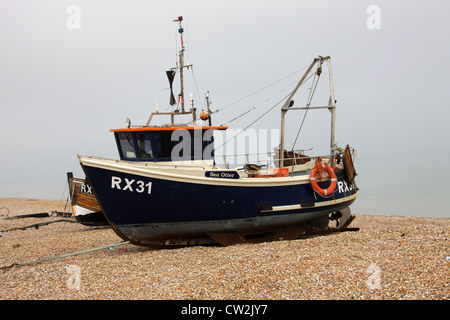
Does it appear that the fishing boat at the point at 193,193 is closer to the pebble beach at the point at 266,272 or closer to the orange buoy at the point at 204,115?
the orange buoy at the point at 204,115

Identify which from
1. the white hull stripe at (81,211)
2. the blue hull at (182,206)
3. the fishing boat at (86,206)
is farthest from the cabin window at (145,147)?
the white hull stripe at (81,211)

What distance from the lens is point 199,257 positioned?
752cm

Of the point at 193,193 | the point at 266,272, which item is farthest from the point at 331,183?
the point at 266,272

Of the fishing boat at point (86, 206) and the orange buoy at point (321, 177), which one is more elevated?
the orange buoy at point (321, 177)

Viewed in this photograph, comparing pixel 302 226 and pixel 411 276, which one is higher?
pixel 411 276

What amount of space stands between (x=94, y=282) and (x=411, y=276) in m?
5.18

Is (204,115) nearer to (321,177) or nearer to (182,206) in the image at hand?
(182,206)

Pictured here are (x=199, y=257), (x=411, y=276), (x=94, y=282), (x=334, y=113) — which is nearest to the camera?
(x=411, y=276)

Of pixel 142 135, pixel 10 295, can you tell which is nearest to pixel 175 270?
pixel 10 295

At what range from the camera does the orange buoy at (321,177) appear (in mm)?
9312

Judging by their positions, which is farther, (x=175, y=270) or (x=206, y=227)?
(x=206, y=227)

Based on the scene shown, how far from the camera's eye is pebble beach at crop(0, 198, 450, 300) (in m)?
5.30

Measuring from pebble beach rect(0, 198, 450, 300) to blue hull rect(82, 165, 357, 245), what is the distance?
1.75 feet
